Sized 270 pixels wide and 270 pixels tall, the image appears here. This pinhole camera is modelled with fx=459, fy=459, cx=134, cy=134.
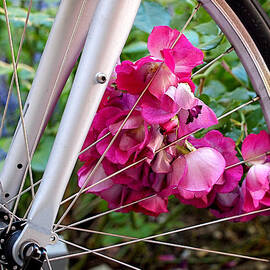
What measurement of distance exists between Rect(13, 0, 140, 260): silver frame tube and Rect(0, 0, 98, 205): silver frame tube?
74mm

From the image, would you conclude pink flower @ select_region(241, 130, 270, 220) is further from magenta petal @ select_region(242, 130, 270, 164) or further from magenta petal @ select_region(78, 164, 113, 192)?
magenta petal @ select_region(78, 164, 113, 192)

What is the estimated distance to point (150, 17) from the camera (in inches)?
27.9

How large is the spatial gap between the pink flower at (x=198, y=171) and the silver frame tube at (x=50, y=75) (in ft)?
0.49

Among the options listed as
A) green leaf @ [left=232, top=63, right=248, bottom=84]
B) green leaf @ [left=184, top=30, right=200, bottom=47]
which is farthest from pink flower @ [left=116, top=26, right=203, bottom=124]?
green leaf @ [left=232, top=63, right=248, bottom=84]

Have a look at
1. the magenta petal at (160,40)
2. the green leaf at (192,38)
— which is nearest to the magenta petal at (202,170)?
the magenta petal at (160,40)

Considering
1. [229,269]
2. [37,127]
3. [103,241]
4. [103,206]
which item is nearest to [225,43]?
[37,127]

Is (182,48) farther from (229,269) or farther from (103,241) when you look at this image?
(229,269)

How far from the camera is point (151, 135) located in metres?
0.46

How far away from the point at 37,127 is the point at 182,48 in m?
0.18

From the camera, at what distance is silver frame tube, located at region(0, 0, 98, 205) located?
47cm

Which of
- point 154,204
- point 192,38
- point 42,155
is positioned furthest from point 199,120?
point 42,155

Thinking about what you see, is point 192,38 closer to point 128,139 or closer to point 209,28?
point 209,28

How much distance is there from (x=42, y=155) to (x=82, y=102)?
49cm

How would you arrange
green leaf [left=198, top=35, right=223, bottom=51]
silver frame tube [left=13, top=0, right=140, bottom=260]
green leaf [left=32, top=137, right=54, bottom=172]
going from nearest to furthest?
silver frame tube [left=13, top=0, right=140, bottom=260], green leaf [left=198, top=35, right=223, bottom=51], green leaf [left=32, top=137, right=54, bottom=172]
